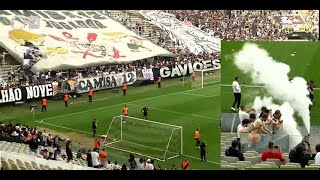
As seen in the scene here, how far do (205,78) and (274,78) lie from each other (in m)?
1.21

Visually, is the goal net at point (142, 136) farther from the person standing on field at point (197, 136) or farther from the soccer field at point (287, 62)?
the soccer field at point (287, 62)

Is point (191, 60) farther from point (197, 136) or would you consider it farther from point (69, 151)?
point (69, 151)

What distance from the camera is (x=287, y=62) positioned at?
952 cm

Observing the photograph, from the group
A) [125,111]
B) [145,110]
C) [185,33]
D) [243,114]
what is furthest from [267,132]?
[125,111]

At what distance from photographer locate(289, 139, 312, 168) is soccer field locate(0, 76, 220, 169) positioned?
1314mm

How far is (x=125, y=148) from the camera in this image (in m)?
9.66

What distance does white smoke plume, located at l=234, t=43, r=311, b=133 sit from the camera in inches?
374

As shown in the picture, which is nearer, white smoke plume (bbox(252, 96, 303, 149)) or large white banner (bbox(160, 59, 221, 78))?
white smoke plume (bbox(252, 96, 303, 149))

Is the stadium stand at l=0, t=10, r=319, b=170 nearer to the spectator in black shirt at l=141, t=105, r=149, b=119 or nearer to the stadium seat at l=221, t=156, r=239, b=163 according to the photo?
the stadium seat at l=221, t=156, r=239, b=163

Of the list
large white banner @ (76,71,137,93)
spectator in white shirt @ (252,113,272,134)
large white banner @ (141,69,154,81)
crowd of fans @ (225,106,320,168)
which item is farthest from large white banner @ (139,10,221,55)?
spectator in white shirt @ (252,113,272,134)

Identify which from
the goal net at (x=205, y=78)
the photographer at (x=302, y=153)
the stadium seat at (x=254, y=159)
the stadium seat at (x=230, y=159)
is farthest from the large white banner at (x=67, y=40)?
the photographer at (x=302, y=153)

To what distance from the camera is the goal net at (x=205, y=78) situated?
31.6ft

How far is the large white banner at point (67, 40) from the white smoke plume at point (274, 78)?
1431 mm
